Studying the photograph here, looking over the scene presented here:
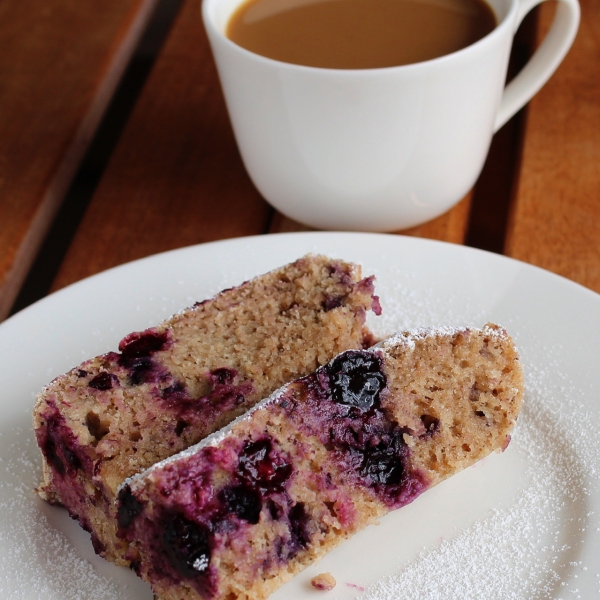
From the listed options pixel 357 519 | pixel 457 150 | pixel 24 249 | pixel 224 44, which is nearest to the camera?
pixel 357 519

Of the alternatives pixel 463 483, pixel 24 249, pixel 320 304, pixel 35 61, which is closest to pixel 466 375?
pixel 463 483

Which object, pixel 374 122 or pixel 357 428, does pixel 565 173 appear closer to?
pixel 374 122

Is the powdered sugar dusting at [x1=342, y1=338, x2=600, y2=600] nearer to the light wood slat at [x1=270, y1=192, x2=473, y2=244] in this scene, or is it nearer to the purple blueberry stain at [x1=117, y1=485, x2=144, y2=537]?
the purple blueberry stain at [x1=117, y1=485, x2=144, y2=537]

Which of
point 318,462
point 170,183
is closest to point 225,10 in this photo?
point 170,183

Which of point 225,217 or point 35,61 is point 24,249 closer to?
point 225,217

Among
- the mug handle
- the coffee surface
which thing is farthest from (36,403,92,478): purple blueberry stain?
the mug handle
